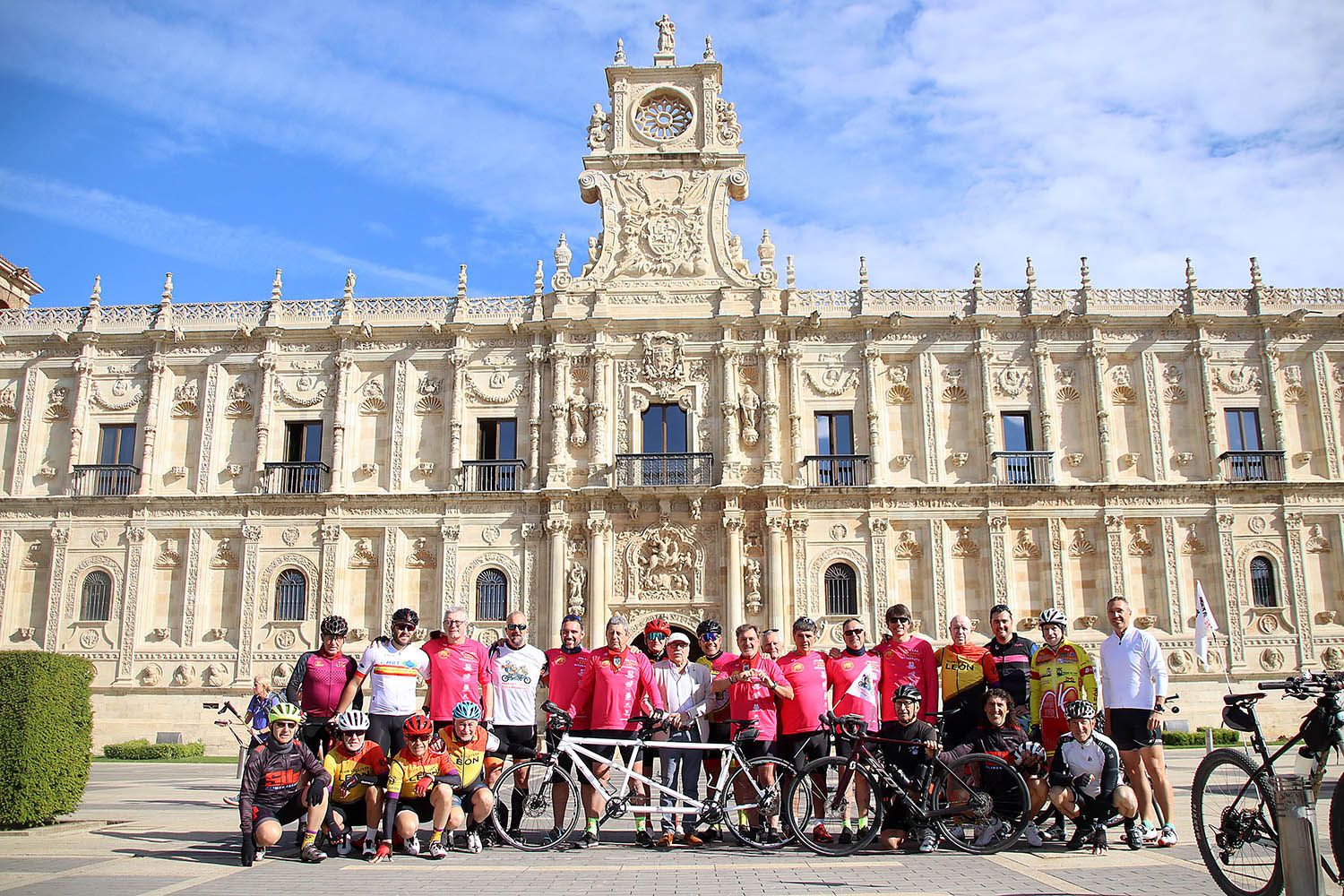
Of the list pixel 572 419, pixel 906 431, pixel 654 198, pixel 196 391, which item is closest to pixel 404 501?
pixel 572 419

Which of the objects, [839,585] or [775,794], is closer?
[775,794]

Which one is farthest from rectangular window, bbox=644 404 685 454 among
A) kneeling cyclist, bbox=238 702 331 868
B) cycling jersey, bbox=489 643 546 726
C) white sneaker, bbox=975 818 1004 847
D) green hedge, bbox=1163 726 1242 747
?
white sneaker, bbox=975 818 1004 847

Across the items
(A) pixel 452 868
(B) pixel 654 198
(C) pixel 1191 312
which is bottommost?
(A) pixel 452 868

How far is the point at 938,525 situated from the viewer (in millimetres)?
29875

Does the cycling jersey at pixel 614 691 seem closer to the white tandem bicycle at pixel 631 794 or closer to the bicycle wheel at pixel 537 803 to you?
the white tandem bicycle at pixel 631 794

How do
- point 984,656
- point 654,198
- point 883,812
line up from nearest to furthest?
point 883,812
point 984,656
point 654,198

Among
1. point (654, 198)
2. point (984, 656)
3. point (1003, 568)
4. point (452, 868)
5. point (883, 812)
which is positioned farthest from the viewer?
point (654, 198)

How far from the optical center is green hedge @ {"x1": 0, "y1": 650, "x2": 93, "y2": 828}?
11.6 m

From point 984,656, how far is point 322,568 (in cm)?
2315

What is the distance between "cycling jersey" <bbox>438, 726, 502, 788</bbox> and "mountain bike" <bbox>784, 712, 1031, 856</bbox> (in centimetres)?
317

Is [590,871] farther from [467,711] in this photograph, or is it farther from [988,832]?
[988,832]

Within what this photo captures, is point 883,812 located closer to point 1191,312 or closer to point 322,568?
point 322,568

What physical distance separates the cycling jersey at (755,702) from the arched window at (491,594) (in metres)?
19.3

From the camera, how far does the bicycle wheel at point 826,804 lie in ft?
33.9
